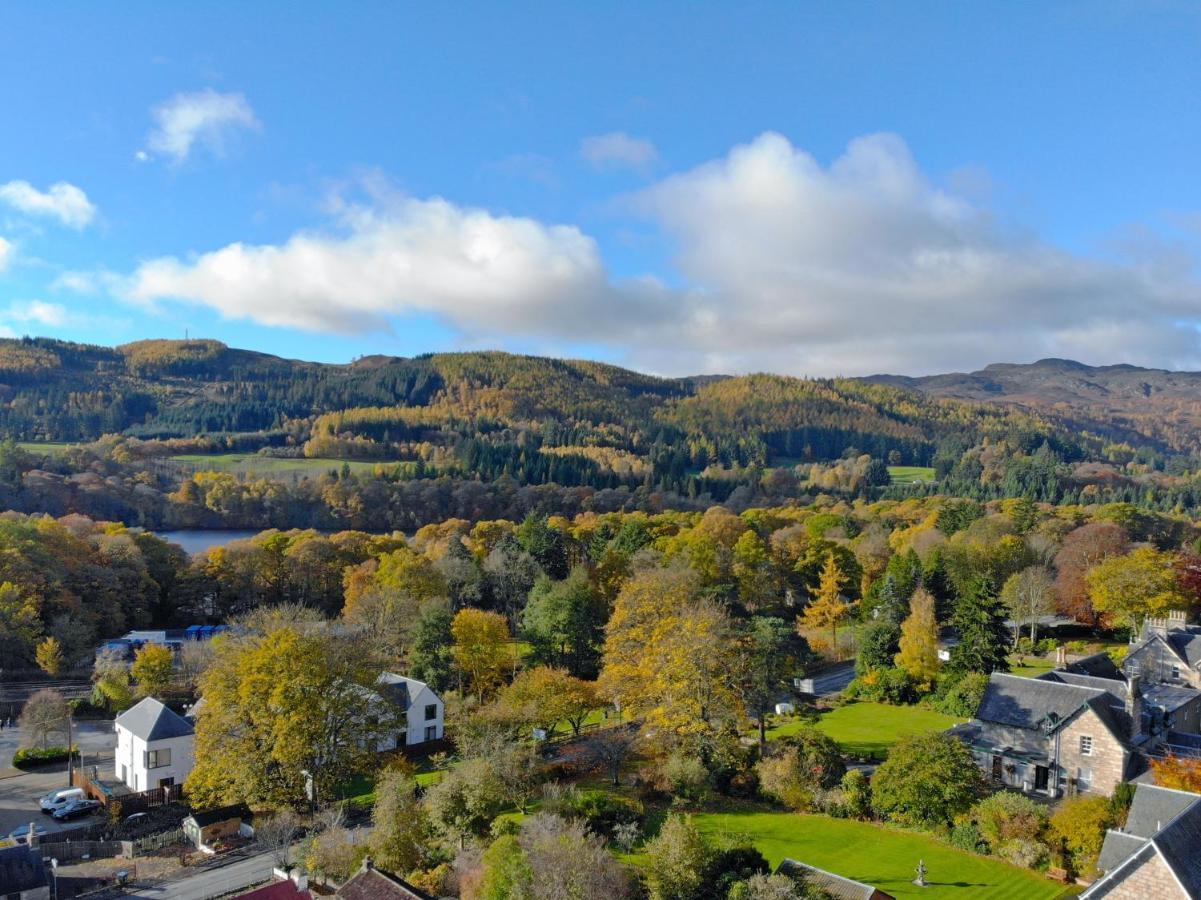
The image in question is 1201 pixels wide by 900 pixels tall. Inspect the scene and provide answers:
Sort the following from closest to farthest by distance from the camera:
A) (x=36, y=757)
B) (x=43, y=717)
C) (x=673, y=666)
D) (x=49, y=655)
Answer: (x=673, y=666), (x=43, y=717), (x=36, y=757), (x=49, y=655)

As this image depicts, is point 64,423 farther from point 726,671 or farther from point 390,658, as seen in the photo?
point 726,671

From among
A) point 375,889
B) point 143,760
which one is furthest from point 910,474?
point 375,889

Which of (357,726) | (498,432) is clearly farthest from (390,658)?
(498,432)

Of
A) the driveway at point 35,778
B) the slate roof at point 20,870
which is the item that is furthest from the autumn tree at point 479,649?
the slate roof at point 20,870

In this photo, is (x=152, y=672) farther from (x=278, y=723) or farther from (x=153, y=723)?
(x=278, y=723)

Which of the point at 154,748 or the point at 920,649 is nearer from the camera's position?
the point at 154,748

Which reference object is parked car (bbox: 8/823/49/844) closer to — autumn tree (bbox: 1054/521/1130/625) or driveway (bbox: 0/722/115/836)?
driveway (bbox: 0/722/115/836)
